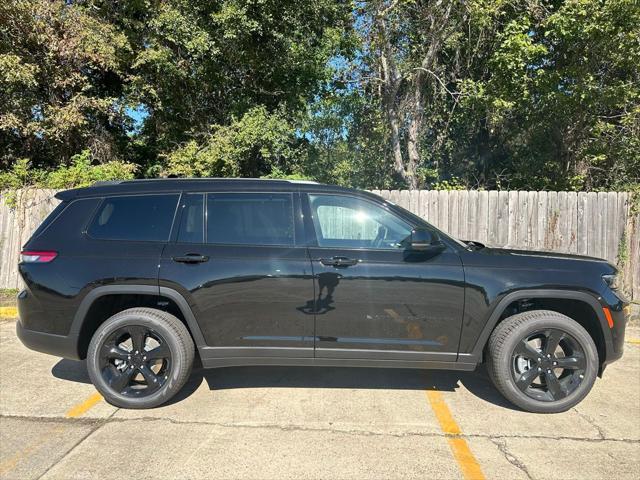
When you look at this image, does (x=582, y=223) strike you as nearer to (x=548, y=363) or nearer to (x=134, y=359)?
(x=548, y=363)

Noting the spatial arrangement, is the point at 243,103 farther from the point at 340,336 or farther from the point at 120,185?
the point at 340,336

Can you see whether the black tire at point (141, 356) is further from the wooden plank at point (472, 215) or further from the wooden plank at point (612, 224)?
the wooden plank at point (612, 224)

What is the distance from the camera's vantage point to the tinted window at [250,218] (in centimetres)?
389

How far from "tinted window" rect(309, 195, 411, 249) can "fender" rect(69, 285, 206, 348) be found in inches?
48.6

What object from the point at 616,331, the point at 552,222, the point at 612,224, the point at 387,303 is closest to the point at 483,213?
the point at 552,222

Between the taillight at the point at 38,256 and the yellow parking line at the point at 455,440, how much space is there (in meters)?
3.51

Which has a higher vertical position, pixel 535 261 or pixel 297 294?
pixel 535 261

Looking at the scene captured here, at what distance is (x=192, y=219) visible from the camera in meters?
3.94

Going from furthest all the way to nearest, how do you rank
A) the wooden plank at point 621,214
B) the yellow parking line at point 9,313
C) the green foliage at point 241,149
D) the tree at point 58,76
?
the green foliage at point 241,149 → the tree at point 58,76 → the wooden plank at point 621,214 → the yellow parking line at point 9,313

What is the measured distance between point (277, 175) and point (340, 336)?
272 inches

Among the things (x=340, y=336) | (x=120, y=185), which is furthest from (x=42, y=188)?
(x=340, y=336)

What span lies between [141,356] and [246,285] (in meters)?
1.11

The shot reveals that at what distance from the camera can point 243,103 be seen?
36.0ft

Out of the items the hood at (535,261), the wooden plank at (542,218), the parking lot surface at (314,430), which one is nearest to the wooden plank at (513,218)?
the wooden plank at (542,218)
